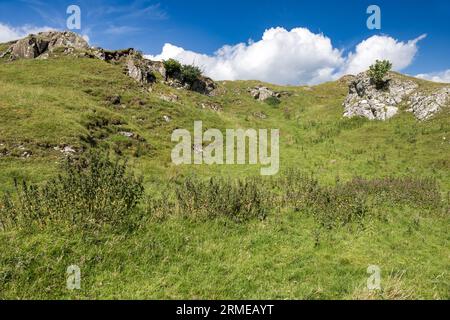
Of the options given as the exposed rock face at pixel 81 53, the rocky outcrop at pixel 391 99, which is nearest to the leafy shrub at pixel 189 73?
the exposed rock face at pixel 81 53

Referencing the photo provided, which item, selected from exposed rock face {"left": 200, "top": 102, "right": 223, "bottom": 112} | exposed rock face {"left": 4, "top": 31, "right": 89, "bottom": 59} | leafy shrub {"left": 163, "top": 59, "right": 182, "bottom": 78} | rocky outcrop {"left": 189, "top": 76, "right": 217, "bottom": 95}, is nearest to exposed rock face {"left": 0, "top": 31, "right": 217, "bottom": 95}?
exposed rock face {"left": 4, "top": 31, "right": 89, "bottom": 59}

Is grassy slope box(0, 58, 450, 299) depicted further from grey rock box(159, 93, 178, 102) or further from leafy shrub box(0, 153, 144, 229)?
grey rock box(159, 93, 178, 102)

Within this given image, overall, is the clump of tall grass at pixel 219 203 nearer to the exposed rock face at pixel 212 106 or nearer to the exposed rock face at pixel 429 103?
the exposed rock face at pixel 429 103

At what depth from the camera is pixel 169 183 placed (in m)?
19.3

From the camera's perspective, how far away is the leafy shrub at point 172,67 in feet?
178

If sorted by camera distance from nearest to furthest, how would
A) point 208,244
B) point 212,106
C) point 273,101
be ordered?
1. point 208,244
2. point 212,106
3. point 273,101

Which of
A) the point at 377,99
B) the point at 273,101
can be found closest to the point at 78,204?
the point at 377,99

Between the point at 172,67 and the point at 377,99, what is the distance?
3262 cm

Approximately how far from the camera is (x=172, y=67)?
54.3 m

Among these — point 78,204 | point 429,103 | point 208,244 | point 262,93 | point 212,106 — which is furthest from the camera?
point 262,93

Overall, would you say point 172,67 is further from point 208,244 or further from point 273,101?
point 208,244

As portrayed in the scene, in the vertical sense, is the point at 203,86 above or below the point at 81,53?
below
